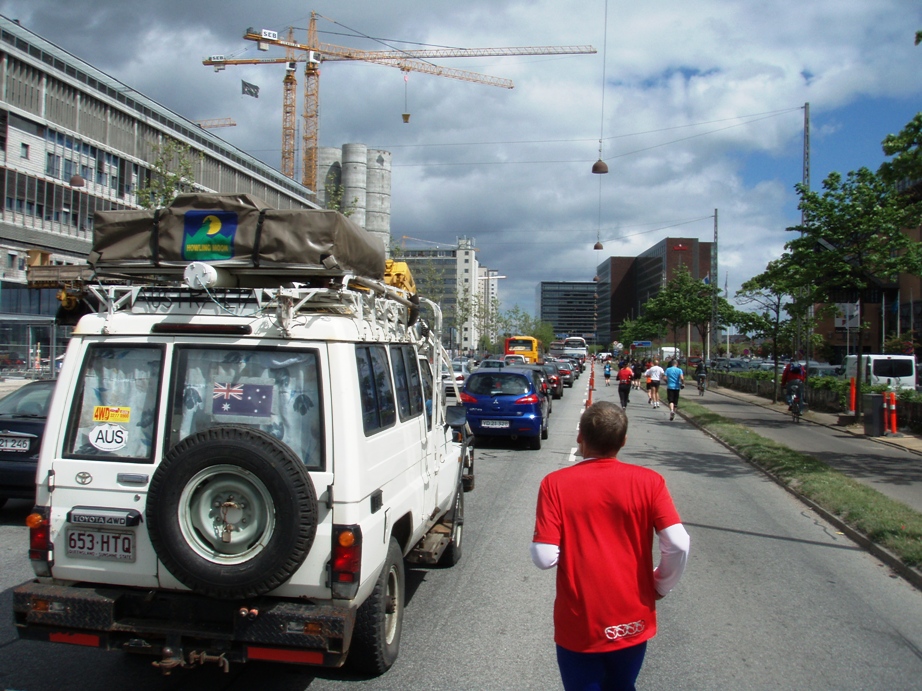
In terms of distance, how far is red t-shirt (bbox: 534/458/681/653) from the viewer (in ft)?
9.64

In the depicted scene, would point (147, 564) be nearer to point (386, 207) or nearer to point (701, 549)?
point (701, 549)

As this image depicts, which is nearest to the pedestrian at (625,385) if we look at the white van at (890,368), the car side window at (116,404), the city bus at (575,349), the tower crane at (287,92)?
the white van at (890,368)

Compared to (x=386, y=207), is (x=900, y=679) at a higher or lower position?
lower

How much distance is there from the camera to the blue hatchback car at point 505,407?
15398 mm

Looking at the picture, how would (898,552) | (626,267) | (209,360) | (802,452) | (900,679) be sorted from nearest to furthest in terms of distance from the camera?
(209,360), (900,679), (898,552), (802,452), (626,267)

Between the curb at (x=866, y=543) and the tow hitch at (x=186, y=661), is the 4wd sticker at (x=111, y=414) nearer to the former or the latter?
the tow hitch at (x=186, y=661)

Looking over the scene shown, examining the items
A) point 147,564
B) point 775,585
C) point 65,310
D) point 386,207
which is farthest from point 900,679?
point 386,207

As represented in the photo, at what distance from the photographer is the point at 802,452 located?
15523 millimetres

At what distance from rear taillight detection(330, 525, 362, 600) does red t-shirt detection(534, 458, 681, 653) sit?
3.66ft

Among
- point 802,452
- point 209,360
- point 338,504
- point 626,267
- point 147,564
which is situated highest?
point 626,267

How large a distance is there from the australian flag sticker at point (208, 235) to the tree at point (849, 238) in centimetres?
1951

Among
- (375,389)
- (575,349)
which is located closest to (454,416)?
(375,389)

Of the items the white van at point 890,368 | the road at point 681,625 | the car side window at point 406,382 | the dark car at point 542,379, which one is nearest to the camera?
the road at point 681,625

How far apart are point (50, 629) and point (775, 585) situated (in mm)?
5457
